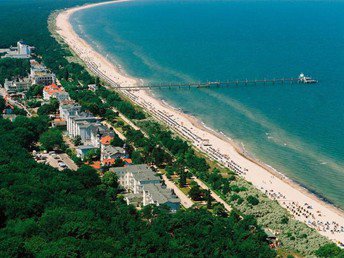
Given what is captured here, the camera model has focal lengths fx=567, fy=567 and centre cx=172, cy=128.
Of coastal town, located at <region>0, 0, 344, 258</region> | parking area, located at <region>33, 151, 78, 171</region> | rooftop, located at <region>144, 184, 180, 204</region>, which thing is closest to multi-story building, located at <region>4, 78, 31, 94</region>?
coastal town, located at <region>0, 0, 344, 258</region>

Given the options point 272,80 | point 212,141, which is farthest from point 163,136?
point 272,80

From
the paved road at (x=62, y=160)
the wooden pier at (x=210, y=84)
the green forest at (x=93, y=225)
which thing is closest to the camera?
the green forest at (x=93, y=225)

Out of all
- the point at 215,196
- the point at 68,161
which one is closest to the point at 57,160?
the point at 68,161

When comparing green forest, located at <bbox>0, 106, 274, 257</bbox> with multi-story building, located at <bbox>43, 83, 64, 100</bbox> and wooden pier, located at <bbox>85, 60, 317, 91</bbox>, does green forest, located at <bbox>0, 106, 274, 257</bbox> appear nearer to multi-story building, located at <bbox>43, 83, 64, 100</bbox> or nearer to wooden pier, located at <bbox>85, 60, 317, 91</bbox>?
multi-story building, located at <bbox>43, 83, 64, 100</bbox>

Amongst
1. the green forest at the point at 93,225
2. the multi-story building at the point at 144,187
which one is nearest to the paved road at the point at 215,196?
the green forest at the point at 93,225

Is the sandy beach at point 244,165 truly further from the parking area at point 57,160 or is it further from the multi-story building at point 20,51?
the multi-story building at point 20,51

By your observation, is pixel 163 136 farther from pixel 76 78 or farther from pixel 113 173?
pixel 76 78

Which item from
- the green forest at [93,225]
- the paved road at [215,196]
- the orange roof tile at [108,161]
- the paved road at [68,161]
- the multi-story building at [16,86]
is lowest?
the multi-story building at [16,86]
